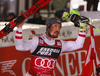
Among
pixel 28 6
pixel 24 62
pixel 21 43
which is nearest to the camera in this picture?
pixel 21 43

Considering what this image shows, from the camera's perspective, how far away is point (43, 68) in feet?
10.8

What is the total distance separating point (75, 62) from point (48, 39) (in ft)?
5.20

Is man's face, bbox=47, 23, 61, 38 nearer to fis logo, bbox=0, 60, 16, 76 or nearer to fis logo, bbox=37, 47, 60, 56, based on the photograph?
fis logo, bbox=37, 47, 60, 56

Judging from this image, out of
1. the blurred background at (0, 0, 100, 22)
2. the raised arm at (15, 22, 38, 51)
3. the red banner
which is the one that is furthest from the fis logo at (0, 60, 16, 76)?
the blurred background at (0, 0, 100, 22)

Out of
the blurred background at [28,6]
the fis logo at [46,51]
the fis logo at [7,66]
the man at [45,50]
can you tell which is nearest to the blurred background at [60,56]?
the fis logo at [7,66]

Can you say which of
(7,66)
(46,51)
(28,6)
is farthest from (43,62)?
(28,6)

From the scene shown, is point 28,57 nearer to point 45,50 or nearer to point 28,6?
point 45,50

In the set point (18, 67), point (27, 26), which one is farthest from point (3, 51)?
point (27, 26)

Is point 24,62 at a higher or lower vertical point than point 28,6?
lower

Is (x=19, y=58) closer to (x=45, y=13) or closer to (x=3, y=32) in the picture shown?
(x=3, y=32)

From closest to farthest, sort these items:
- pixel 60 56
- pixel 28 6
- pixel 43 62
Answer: pixel 43 62 < pixel 60 56 < pixel 28 6

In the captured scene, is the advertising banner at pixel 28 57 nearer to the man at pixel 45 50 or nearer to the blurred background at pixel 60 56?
the blurred background at pixel 60 56

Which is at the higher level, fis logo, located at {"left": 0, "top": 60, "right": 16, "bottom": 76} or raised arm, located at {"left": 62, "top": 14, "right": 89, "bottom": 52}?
raised arm, located at {"left": 62, "top": 14, "right": 89, "bottom": 52}

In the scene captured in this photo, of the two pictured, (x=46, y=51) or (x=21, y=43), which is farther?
(x=46, y=51)
